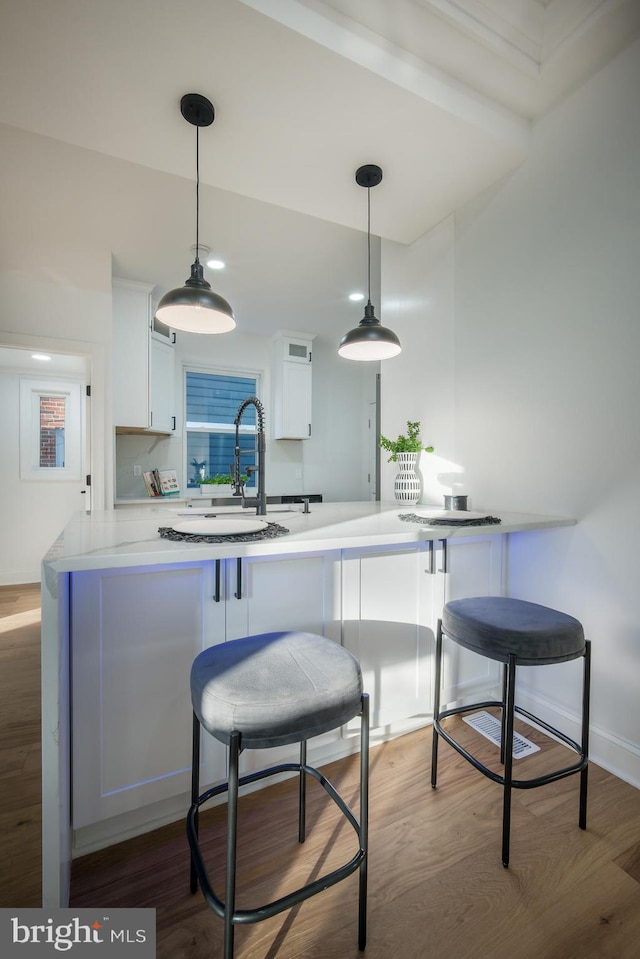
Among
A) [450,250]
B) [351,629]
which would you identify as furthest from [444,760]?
[450,250]

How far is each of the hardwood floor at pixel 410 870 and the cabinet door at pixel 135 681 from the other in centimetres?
20

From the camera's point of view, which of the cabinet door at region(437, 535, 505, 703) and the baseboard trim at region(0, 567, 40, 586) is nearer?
the cabinet door at region(437, 535, 505, 703)

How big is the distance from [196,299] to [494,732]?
2.22 meters

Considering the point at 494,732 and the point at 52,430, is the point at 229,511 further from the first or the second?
the point at 52,430

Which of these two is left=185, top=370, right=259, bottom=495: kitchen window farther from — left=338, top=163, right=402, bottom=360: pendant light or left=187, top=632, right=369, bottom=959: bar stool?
left=187, top=632, right=369, bottom=959: bar stool

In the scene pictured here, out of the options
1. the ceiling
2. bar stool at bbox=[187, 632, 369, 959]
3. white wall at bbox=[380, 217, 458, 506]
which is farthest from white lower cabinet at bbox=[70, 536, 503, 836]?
the ceiling

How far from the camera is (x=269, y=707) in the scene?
86cm

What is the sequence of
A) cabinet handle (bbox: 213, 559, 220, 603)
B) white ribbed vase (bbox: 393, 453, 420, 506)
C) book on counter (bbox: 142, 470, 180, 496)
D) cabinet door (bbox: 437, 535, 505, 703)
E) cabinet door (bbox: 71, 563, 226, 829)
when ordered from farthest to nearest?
1. book on counter (bbox: 142, 470, 180, 496)
2. white ribbed vase (bbox: 393, 453, 420, 506)
3. cabinet door (bbox: 437, 535, 505, 703)
4. cabinet handle (bbox: 213, 559, 220, 603)
5. cabinet door (bbox: 71, 563, 226, 829)

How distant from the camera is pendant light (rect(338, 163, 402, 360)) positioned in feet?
6.72

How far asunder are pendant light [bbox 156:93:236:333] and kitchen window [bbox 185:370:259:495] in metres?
2.80

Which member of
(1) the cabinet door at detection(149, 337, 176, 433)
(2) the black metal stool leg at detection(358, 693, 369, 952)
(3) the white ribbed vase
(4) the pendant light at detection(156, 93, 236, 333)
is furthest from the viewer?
(1) the cabinet door at detection(149, 337, 176, 433)

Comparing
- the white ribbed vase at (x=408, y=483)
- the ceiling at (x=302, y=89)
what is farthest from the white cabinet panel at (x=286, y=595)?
the ceiling at (x=302, y=89)

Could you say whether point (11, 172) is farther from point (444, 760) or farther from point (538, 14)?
point (444, 760)

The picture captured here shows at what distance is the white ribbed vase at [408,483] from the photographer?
93.1 inches
